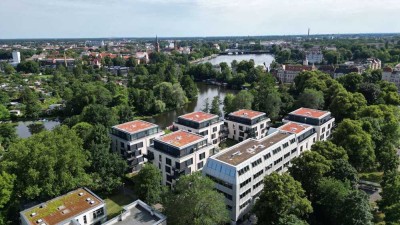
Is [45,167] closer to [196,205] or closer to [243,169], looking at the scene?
[196,205]

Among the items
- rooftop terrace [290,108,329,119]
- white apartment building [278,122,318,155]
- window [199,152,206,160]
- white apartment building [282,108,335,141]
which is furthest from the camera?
rooftop terrace [290,108,329,119]

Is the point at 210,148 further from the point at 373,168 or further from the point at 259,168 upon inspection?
the point at 373,168

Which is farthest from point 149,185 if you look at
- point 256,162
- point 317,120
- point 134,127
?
point 317,120

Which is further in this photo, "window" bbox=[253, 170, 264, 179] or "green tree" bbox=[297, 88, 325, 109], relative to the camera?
"green tree" bbox=[297, 88, 325, 109]

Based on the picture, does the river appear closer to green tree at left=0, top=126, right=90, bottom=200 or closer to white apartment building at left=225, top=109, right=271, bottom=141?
white apartment building at left=225, top=109, right=271, bottom=141

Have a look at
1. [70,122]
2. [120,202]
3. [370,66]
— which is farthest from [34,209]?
[370,66]

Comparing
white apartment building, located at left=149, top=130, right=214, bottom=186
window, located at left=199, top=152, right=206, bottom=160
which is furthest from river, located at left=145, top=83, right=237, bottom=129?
window, located at left=199, top=152, right=206, bottom=160
